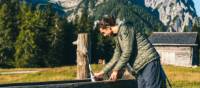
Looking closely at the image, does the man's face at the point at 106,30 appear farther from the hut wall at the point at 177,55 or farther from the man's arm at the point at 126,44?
the hut wall at the point at 177,55

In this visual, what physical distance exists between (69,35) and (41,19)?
5.61 m

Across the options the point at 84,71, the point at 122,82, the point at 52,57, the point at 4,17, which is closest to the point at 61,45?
the point at 52,57

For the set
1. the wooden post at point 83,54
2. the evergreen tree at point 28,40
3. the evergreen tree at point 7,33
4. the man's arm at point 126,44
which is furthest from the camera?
the evergreen tree at point 7,33

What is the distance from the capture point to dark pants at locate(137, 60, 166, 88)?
9406 mm

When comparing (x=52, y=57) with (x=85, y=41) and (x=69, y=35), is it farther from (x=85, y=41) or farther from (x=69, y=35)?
(x=85, y=41)

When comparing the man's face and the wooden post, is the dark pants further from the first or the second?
the wooden post

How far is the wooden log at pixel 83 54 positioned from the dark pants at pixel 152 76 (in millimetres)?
7128

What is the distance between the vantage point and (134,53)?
9383 mm

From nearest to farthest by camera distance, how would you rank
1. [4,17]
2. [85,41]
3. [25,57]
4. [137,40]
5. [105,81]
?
[137,40]
[105,81]
[85,41]
[25,57]
[4,17]

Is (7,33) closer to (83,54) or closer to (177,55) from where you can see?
(177,55)

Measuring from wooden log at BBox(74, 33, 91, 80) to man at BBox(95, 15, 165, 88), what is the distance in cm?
707

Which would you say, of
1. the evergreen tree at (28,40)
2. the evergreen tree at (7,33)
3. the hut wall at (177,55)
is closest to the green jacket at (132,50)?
the evergreen tree at (28,40)

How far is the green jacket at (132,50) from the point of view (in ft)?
30.0

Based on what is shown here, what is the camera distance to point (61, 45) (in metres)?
86.8
